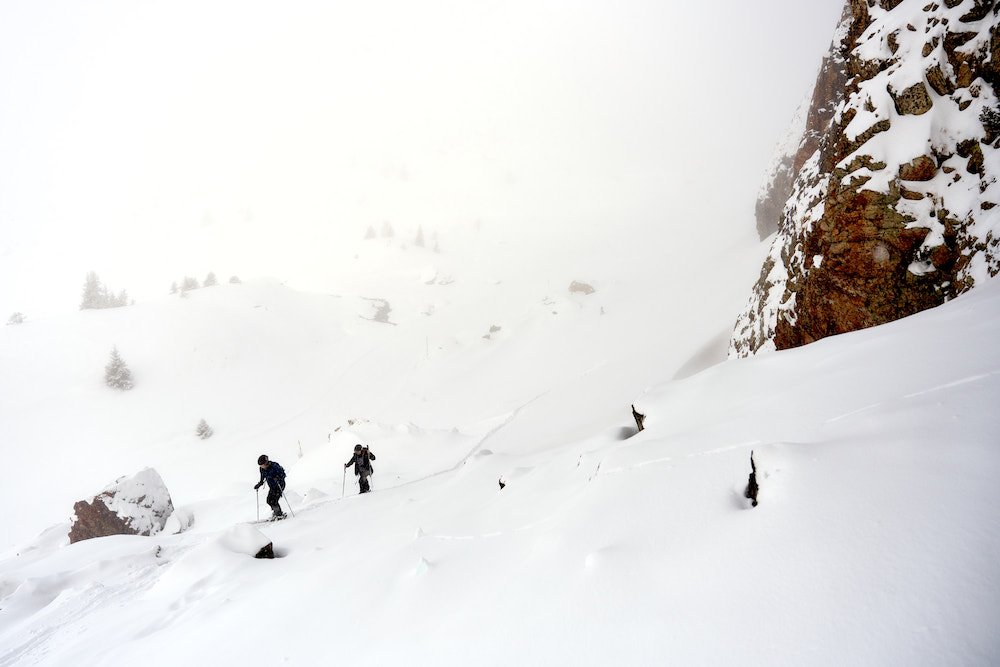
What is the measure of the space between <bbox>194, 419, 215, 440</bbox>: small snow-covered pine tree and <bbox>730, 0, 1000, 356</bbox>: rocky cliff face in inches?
1137

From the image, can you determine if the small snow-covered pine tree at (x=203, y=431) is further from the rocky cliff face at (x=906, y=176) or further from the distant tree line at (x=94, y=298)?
the rocky cliff face at (x=906, y=176)

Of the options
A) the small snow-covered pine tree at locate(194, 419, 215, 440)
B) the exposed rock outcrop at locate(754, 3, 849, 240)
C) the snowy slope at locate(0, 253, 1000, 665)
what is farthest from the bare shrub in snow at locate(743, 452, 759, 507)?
the small snow-covered pine tree at locate(194, 419, 215, 440)

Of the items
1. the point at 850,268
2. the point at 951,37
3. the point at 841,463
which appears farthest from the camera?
the point at 850,268

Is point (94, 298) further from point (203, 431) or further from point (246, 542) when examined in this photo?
point (246, 542)

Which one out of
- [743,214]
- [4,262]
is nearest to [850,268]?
[743,214]

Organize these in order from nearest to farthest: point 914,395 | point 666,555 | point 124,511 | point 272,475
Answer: point 666,555
point 914,395
point 272,475
point 124,511

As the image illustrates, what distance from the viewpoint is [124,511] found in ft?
43.1

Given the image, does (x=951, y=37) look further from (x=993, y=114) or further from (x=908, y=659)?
A: (x=908, y=659)

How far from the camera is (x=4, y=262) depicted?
2498 inches

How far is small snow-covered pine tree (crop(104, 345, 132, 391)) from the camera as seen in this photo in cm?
2712

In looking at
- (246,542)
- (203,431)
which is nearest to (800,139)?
(246,542)

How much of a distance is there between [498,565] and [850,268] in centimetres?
798

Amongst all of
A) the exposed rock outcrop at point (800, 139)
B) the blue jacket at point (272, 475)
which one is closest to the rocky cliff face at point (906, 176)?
the exposed rock outcrop at point (800, 139)

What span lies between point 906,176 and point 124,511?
20694 millimetres
